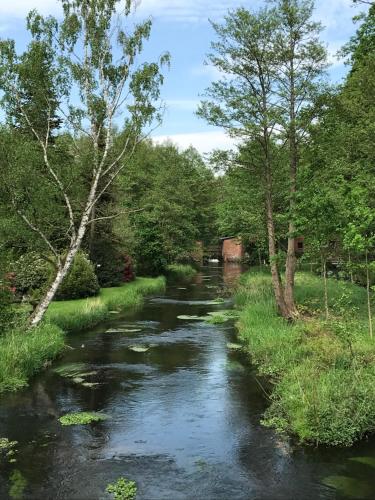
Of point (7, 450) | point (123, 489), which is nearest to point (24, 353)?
point (7, 450)

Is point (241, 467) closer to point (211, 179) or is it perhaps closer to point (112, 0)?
point (112, 0)

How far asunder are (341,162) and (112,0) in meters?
11.6

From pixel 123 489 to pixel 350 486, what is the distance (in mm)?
3696

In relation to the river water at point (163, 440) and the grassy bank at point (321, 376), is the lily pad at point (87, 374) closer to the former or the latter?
the river water at point (163, 440)

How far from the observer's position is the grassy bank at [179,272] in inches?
2001

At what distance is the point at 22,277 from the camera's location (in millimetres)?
25391

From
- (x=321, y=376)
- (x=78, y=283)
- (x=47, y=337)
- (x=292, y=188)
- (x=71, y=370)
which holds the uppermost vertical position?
(x=292, y=188)

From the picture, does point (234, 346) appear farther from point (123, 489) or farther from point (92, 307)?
point (123, 489)

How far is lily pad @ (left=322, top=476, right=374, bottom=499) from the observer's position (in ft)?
26.4

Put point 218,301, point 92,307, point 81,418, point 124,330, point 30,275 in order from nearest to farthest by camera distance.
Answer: point 81,418 → point 124,330 → point 92,307 → point 30,275 → point 218,301

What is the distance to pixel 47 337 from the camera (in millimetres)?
16781

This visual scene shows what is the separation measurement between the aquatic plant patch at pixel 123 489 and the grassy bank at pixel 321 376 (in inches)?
146

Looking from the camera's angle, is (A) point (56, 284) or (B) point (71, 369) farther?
(A) point (56, 284)

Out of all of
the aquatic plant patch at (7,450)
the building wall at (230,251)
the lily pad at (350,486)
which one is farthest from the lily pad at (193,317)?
the building wall at (230,251)
